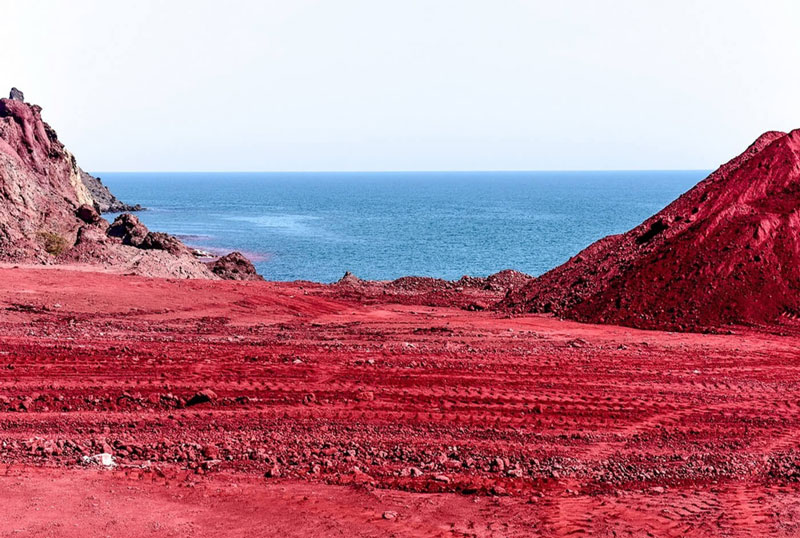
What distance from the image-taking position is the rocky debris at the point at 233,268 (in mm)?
43513

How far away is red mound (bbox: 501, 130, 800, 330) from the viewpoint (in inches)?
942

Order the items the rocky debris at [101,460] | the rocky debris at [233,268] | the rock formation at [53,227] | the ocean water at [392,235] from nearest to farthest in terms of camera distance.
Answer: the rocky debris at [101,460], the rock formation at [53,227], the rocky debris at [233,268], the ocean water at [392,235]

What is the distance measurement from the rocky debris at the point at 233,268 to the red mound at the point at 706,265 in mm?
18709

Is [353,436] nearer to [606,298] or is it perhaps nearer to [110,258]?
[606,298]

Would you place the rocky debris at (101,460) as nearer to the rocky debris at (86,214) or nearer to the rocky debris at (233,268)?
the rocky debris at (233,268)

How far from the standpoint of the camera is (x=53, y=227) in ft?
146

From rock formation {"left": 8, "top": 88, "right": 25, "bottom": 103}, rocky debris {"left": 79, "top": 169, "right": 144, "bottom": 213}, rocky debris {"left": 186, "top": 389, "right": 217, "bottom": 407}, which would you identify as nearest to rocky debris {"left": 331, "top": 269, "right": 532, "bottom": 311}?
rocky debris {"left": 186, "top": 389, "right": 217, "bottom": 407}

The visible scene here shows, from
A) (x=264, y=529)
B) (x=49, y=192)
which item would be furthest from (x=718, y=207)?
(x=49, y=192)

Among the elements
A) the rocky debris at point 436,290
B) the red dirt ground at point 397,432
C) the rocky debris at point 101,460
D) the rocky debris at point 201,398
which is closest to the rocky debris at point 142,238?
the rocky debris at point 436,290

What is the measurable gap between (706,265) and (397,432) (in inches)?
580

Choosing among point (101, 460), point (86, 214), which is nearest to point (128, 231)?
point (86, 214)

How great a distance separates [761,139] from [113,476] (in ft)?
93.9

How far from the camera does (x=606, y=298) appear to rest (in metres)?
25.8

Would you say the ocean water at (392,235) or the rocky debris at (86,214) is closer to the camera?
the rocky debris at (86,214)
